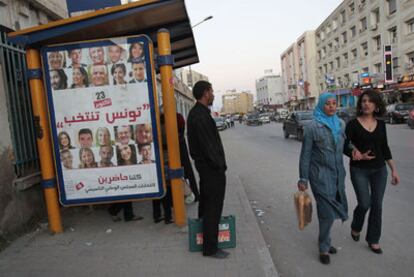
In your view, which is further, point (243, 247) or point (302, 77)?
point (302, 77)

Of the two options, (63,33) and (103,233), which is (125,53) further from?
(103,233)

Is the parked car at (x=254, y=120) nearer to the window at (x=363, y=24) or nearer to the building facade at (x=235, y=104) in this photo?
the window at (x=363, y=24)

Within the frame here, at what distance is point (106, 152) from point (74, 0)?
2.63 meters

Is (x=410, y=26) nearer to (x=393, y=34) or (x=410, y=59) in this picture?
(x=410, y=59)

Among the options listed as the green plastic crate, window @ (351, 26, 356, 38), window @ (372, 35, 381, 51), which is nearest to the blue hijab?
the green plastic crate

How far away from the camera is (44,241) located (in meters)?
4.43

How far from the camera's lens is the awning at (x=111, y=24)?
4031 mm

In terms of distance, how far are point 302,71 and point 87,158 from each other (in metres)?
66.8

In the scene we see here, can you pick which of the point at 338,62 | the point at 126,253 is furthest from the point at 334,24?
the point at 126,253

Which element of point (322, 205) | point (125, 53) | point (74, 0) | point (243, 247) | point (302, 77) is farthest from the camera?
point (302, 77)

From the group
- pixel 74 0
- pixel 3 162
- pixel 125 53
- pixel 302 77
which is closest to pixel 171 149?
pixel 125 53

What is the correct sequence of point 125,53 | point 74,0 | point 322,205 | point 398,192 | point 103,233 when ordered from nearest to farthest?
point 322,205, point 125,53, point 103,233, point 74,0, point 398,192

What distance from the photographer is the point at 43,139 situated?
174 inches

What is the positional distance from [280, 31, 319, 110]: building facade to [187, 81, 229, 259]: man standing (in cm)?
Answer: 6000
